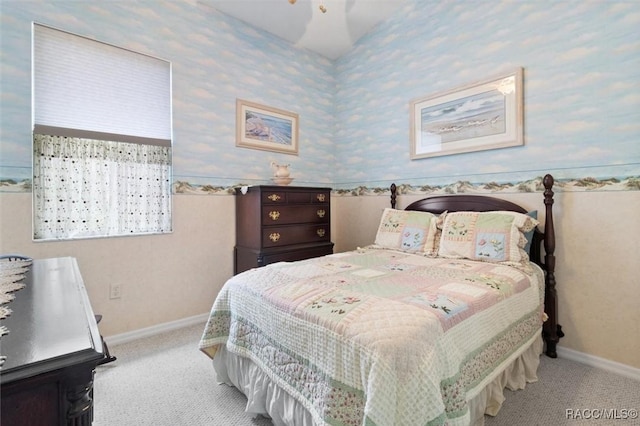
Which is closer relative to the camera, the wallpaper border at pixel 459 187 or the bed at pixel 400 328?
the bed at pixel 400 328

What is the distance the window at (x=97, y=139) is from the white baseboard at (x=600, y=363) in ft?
10.6

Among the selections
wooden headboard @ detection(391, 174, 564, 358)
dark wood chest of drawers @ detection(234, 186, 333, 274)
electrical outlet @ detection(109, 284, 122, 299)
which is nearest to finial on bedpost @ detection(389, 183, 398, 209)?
dark wood chest of drawers @ detection(234, 186, 333, 274)

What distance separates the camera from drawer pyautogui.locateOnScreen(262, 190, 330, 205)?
9.25 feet

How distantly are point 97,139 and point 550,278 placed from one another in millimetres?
3462

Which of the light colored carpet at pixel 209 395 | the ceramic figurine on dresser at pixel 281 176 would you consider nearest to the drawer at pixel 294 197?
the ceramic figurine on dresser at pixel 281 176

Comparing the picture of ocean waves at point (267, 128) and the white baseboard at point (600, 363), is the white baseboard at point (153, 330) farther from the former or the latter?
the white baseboard at point (600, 363)

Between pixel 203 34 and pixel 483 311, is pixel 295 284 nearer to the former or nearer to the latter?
pixel 483 311

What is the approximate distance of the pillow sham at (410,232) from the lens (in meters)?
2.49

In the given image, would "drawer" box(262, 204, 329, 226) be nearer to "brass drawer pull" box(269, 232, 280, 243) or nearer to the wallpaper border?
"brass drawer pull" box(269, 232, 280, 243)

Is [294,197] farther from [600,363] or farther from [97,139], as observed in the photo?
[600,363]

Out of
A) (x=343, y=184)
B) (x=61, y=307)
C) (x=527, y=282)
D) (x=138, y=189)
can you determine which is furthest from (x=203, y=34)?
(x=527, y=282)

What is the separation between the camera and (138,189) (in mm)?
2568

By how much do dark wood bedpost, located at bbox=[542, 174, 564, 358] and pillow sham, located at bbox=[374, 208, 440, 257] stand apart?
0.73m

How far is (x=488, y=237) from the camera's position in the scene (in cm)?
214
